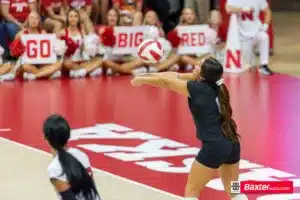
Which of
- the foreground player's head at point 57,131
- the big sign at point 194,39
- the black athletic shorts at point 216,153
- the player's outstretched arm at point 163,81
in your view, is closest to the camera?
the foreground player's head at point 57,131

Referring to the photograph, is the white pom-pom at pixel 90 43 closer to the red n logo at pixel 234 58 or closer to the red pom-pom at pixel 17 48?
the red pom-pom at pixel 17 48

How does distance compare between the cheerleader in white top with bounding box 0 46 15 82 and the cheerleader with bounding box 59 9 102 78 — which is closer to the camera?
the cheerleader in white top with bounding box 0 46 15 82

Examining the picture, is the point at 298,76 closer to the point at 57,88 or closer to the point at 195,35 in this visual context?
the point at 195,35

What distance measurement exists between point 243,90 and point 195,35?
208cm

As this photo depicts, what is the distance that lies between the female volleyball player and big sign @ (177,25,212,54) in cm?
799

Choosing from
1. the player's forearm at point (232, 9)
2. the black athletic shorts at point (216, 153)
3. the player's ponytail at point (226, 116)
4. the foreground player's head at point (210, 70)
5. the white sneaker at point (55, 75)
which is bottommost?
the white sneaker at point (55, 75)

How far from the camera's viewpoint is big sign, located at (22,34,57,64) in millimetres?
14281

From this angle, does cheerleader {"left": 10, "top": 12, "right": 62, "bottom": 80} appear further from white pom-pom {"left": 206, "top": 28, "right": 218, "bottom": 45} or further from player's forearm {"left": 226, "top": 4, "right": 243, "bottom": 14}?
player's forearm {"left": 226, "top": 4, "right": 243, "bottom": 14}

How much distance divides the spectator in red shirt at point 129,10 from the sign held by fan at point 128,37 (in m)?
0.17

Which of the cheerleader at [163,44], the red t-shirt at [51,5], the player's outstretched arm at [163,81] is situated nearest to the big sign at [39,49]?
the red t-shirt at [51,5]

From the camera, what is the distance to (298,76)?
14.9 meters

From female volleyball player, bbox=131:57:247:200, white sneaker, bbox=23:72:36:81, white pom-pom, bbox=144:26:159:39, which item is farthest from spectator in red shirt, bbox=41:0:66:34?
female volleyball player, bbox=131:57:247:200

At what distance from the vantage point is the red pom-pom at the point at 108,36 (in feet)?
48.2

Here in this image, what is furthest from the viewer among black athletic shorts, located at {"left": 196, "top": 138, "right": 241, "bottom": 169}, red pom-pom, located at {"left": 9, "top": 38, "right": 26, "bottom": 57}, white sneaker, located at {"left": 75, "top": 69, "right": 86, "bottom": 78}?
white sneaker, located at {"left": 75, "top": 69, "right": 86, "bottom": 78}
